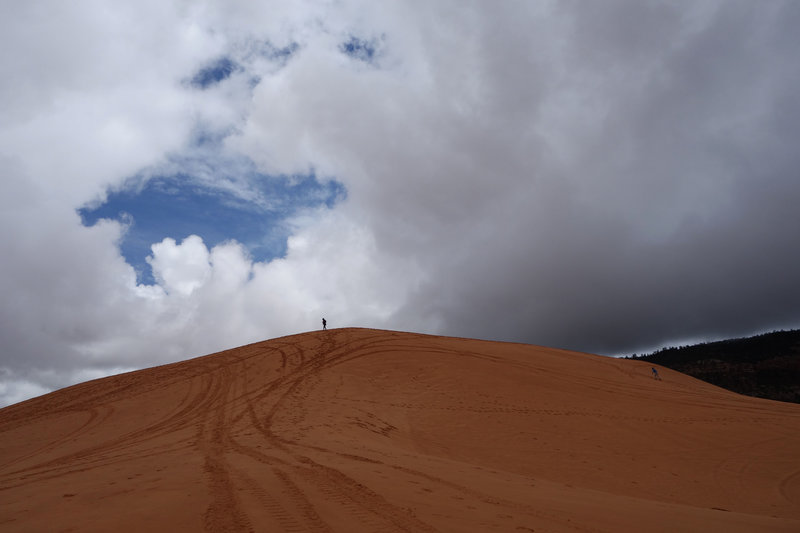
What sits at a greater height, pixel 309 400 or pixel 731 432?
pixel 309 400

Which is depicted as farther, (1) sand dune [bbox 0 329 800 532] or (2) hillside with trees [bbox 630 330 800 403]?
(2) hillside with trees [bbox 630 330 800 403]

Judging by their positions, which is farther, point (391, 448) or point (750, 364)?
point (750, 364)

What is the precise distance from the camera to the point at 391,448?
35.6 ft

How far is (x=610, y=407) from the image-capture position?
16438mm

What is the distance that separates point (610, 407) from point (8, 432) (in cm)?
2096

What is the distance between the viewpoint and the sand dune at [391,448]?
559 cm

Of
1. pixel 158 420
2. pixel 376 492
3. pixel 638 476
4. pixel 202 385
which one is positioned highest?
pixel 202 385

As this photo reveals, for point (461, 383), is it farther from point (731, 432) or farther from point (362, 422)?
point (731, 432)

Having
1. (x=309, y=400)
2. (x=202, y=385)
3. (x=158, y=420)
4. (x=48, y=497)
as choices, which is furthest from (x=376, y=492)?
(x=202, y=385)

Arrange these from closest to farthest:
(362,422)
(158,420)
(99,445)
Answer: (99,445), (362,422), (158,420)

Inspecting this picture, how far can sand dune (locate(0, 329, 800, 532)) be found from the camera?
5.59 metres

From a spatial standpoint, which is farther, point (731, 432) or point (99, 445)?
point (731, 432)

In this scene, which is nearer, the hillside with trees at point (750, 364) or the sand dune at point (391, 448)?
the sand dune at point (391, 448)

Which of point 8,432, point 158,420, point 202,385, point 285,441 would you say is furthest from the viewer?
point 202,385
